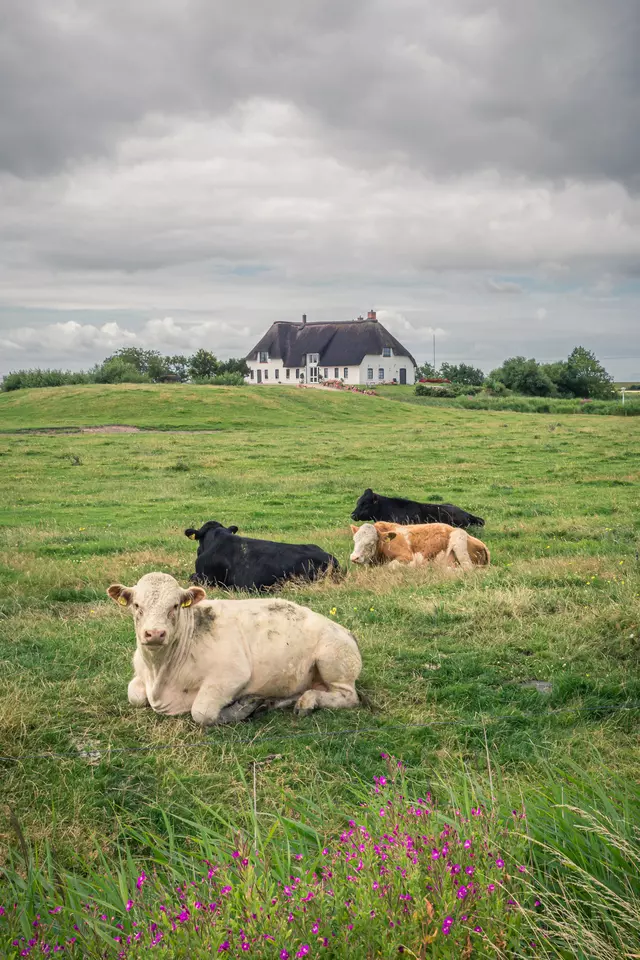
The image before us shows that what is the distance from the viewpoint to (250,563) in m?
11.0

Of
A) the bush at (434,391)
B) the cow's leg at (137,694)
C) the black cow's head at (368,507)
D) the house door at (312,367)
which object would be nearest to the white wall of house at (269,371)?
the house door at (312,367)

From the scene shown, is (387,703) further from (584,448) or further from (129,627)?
(584,448)

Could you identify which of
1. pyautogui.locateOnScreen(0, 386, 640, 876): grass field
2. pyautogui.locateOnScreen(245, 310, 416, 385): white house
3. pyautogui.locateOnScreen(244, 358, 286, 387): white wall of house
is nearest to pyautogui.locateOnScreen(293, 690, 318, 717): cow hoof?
pyautogui.locateOnScreen(0, 386, 640, 876): grass field

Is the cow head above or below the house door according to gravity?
below

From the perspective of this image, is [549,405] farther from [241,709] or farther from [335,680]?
[241,709]

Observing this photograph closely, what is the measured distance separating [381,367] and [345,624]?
98.5m

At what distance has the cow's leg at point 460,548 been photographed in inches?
491

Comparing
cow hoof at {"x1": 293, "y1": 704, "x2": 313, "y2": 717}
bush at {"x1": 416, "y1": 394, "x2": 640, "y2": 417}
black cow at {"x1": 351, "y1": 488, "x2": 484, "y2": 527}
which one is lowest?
cow hoof at {"x1": 293, "y1": 704, "x2": 313, "y2": 717}

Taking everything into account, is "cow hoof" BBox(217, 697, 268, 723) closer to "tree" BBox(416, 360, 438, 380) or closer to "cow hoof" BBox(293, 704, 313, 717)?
"cow hoof" BBox(293, 704, 313, 717)

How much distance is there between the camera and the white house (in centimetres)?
10519

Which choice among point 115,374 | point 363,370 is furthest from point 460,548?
point 363,370

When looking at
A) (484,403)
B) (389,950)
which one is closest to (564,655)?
(389,950)

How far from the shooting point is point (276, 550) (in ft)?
36.9

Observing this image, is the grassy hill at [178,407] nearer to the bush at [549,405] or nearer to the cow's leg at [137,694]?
the bush at [549,405]
